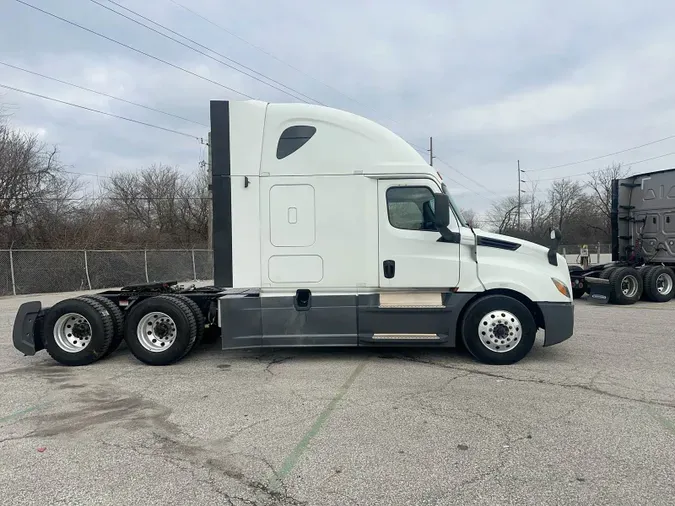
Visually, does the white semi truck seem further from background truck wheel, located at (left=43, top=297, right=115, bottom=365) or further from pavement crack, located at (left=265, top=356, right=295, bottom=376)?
pavement crack, located at (left=265, top=356, right=295, bottom=376)

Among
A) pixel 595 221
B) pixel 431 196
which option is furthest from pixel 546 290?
pixel 595 221

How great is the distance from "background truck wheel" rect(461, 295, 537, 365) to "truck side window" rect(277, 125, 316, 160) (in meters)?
3.18

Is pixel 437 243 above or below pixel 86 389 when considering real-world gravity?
above

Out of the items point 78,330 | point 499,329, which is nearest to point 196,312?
point 78,330

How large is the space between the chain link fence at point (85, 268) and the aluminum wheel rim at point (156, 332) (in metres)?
15.4

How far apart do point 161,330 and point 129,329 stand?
417mm

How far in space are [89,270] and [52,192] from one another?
6.19 m

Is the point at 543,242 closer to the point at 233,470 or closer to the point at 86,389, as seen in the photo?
the point at 233,470

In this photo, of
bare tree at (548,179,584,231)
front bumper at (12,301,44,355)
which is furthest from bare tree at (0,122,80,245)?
bare tree at (548,179,584,231)

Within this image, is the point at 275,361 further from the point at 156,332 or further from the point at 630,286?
the point at 630,286

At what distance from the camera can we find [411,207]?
20.0 feet

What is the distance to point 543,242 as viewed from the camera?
716 centimetres

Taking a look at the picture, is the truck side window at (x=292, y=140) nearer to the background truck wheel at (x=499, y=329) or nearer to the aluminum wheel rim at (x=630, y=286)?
the background truck wheel at (x=499, y=329)

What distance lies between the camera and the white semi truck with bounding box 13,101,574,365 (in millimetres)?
6062
